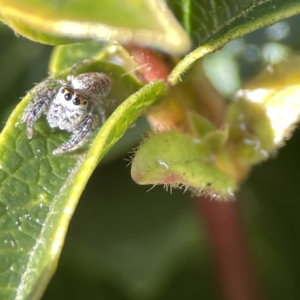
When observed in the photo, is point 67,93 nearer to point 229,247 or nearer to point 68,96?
point 68,96

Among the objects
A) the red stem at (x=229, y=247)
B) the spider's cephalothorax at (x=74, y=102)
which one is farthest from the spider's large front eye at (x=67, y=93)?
the red stem at (x=229, y=247)

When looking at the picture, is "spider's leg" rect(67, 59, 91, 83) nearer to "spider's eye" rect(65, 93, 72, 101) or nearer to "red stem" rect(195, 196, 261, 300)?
"spider's eye" rect(65, 93, 72, 101)

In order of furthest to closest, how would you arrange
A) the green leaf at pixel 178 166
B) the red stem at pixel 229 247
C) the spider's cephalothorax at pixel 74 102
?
the red stem at pixel 229 247 → the spider's cephalothorax at pixel 74 102 → the green leaf at pixel 178 166

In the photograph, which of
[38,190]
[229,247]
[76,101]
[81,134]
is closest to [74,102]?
[76,101]

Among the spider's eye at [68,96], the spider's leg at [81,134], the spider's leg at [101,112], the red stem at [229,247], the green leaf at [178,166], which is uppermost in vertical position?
the spider's eye at [68,96]

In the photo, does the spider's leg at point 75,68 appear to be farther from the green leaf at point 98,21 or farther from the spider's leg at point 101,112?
the green leaf at point 98,21

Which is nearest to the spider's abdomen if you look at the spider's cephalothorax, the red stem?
the spider's cephalothorax
